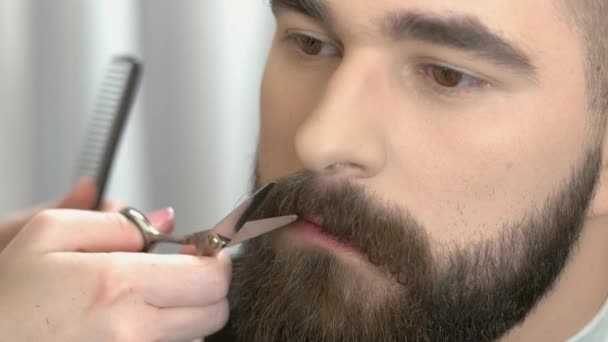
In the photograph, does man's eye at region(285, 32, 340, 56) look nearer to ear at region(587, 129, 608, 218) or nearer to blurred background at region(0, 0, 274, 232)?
ear at region(587, 129, 608, 218)

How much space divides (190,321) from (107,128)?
0.33 metres

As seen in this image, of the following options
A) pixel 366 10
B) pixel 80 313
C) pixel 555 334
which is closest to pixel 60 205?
pixel 80 313

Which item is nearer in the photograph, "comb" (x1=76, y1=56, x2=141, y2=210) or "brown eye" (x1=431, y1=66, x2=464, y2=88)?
"brown eye" (x1=431, y1=66, x2=464, y2=88)

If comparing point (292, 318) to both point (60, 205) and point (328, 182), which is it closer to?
point (328, 182)

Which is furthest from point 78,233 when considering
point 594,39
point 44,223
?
point 594,39

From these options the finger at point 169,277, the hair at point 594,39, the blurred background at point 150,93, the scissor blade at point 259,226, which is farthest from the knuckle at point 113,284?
the blurred background at point 150,93

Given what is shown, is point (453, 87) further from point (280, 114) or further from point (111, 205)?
point (111, 205)

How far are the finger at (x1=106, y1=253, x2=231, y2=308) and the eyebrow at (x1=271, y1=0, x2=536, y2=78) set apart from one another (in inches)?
11.0

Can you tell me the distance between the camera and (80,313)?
27.6 inches

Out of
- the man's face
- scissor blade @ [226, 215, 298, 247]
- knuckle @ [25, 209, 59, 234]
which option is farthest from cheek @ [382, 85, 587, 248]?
knuckle @ [25, 209, 59, 234]

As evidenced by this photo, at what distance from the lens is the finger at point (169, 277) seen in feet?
2.31

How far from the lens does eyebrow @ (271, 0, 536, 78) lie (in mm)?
688

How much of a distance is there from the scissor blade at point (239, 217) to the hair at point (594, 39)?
12.6 inches

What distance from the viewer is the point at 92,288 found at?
2.30 ft
